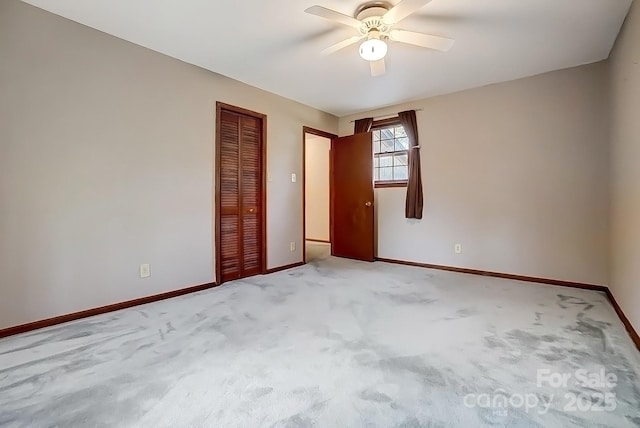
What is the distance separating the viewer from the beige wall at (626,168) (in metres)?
2.14

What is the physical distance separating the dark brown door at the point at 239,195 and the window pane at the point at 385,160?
6.75 feet

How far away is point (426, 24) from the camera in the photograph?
2576 mm

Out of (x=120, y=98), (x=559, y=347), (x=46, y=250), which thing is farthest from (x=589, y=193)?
(x=46, y=250)

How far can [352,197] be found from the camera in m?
5.10

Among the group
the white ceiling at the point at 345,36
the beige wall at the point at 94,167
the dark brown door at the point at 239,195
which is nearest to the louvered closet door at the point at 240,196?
the dark brown door at the point at 239,195

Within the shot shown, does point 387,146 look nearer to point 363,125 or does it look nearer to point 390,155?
point 390,155

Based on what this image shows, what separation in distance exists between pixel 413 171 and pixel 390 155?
60 centimetres

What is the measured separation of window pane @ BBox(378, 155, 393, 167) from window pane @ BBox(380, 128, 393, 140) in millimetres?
312

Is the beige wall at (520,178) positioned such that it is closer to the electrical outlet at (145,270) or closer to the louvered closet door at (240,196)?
the louvered closet door at (240,196)

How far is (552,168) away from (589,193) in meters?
0.44

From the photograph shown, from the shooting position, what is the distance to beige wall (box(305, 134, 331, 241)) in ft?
23.3

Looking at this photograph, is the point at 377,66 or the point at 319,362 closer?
the point at 319,362

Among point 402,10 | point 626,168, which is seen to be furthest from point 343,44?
point 626,168

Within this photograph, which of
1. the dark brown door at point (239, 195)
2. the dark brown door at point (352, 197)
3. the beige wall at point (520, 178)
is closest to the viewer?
the beige wall at point (520, 178)
